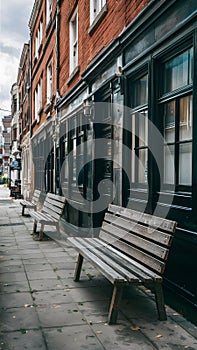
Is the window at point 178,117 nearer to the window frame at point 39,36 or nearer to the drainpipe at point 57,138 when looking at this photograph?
the drainpipe at point 57,138

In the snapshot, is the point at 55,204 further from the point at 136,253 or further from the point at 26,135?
the point at 26,135

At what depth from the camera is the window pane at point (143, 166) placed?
562cm

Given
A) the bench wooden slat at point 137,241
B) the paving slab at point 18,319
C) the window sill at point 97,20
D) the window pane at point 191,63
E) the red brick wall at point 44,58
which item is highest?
the red brick wall at point 44,58

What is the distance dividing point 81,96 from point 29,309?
6.25m

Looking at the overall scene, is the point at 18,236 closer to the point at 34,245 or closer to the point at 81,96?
the point at 34,245

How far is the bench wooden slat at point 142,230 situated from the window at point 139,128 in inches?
29.8

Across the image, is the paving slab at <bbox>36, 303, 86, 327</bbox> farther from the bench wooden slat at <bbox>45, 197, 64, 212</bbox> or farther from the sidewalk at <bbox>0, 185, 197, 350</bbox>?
the bench wooden slat at <bbox>45, 197, 64, 212</bbox>

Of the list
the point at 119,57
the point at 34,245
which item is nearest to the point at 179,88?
the point at 119,57

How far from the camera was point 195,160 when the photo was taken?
3916 mm

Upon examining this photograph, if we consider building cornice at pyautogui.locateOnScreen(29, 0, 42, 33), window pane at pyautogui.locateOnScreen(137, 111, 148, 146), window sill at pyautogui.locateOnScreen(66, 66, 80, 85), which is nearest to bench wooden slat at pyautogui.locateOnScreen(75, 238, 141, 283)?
window pane at pyautogui.locateOnScreen(137, 111, 148, 146)

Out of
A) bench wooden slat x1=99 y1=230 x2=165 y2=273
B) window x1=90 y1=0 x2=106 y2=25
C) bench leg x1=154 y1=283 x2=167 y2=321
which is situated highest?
window x1=90 y1=0 x2=106 y2=25

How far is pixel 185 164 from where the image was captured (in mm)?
4488

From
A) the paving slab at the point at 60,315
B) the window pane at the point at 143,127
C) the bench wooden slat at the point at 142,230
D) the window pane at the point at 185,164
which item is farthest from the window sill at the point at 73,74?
the paving slab at the point at 60,315

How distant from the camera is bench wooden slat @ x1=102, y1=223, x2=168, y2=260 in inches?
153
